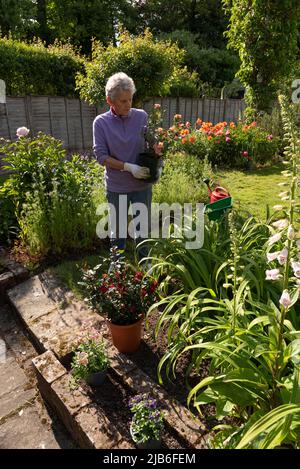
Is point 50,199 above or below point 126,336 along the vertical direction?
above

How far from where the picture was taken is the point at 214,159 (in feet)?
24.1

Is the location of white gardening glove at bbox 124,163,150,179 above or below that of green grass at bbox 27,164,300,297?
above

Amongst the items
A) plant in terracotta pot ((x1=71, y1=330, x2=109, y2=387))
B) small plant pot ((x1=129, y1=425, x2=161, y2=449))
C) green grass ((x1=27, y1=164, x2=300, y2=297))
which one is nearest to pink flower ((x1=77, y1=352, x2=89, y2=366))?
plant in terracotta pot ((x1=71, y1=330, x2=109, y2=387))

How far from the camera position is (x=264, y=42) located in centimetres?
828

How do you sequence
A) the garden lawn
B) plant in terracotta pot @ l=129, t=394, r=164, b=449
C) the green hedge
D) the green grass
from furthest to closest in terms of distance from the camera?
the green hedge → the garden lawn → the green grass → plant in terracotta pot @ l=129, t=394, r=164, b=449

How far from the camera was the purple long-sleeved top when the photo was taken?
2865 millimetres

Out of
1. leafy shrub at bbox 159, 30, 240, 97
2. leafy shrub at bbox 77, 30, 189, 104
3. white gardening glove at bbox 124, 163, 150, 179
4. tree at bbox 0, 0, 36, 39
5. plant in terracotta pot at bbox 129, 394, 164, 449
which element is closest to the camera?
plant in terracotta pot at bbox 129, 394, 164, 449

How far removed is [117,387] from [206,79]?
18.5m

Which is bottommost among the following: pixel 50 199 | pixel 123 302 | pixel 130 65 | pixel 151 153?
pixel 123 302

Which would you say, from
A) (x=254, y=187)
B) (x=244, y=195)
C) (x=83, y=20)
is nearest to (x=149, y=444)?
(x=244, y=195)

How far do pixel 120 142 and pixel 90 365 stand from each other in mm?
1809

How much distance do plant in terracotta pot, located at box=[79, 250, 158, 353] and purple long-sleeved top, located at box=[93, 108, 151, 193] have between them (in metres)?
1.00

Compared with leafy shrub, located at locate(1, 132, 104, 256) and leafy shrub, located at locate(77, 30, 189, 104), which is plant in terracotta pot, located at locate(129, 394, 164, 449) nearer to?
leafy shrub, located at locate(1, 132, 104, 256)

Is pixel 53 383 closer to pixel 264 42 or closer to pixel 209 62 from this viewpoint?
pixel 264 42
